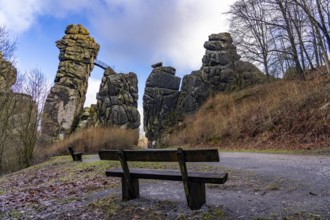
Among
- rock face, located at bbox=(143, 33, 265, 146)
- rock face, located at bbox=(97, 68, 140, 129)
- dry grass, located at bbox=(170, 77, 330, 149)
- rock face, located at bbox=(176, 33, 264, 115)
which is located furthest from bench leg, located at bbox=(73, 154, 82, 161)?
rock face, located at bbox=(97, 68, 140, 129)

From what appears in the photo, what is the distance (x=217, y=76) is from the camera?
31.0 metres

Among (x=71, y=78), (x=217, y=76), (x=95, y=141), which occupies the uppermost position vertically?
(x=71, y=78)

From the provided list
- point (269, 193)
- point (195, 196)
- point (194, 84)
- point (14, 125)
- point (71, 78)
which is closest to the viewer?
point (195, 196)

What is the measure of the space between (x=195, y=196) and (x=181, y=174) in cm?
39

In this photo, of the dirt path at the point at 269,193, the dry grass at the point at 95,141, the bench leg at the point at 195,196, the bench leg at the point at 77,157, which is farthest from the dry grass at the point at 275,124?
the bench leg at the point at 195,196

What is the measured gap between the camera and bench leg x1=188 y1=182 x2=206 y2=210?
4113mm

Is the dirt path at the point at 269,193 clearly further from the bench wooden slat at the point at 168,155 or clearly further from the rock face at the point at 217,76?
the rock face at the point at 217,76

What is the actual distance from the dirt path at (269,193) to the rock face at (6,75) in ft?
47.7

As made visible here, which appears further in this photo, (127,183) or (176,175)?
(127,183)

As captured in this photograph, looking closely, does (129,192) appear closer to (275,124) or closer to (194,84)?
(275,124)

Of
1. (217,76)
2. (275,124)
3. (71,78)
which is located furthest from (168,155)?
(71,78)

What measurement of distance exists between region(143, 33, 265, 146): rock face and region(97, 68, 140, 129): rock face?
11.9ft

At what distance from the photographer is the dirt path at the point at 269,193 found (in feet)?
12.5

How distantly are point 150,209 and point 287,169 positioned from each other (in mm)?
4306
